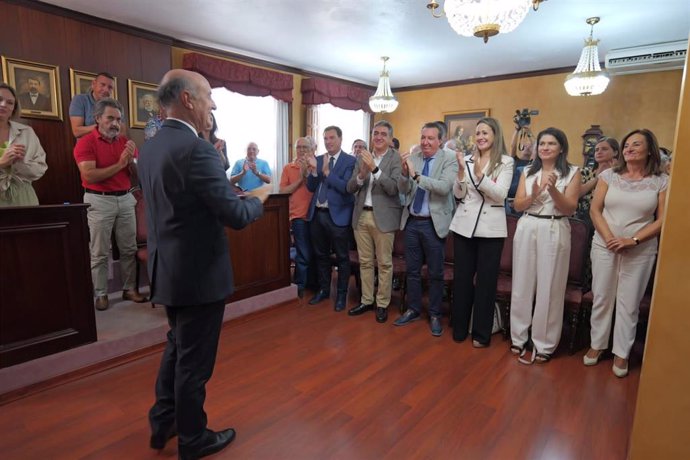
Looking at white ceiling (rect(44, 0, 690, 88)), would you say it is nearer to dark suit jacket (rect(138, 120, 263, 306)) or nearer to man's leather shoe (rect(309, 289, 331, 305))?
man's leather shoe (rect(309, 289, 331, 305))

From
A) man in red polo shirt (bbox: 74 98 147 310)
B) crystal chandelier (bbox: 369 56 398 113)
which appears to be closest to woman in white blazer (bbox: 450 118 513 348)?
man in red polo shirt (bbox: 74 98 147 310)

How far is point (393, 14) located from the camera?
12.7ft

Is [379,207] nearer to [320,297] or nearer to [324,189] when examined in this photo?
[324,189]

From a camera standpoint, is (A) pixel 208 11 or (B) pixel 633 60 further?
(B) pixel 633 60

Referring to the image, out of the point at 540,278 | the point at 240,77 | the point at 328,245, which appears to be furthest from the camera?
the point at 240,77

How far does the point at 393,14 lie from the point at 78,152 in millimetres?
3019

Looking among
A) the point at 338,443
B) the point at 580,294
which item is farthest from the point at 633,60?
the point at 338,443

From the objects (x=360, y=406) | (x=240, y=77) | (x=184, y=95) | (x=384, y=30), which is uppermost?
(x=384, y=30)

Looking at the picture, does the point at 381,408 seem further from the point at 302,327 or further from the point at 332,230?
the point at 332,230

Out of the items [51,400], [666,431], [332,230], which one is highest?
[332,230]

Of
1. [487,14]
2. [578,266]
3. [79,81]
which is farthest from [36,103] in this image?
[578,266]

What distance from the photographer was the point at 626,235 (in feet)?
7.67

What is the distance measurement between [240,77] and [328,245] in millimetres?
3004

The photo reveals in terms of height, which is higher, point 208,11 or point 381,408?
point 208,11
